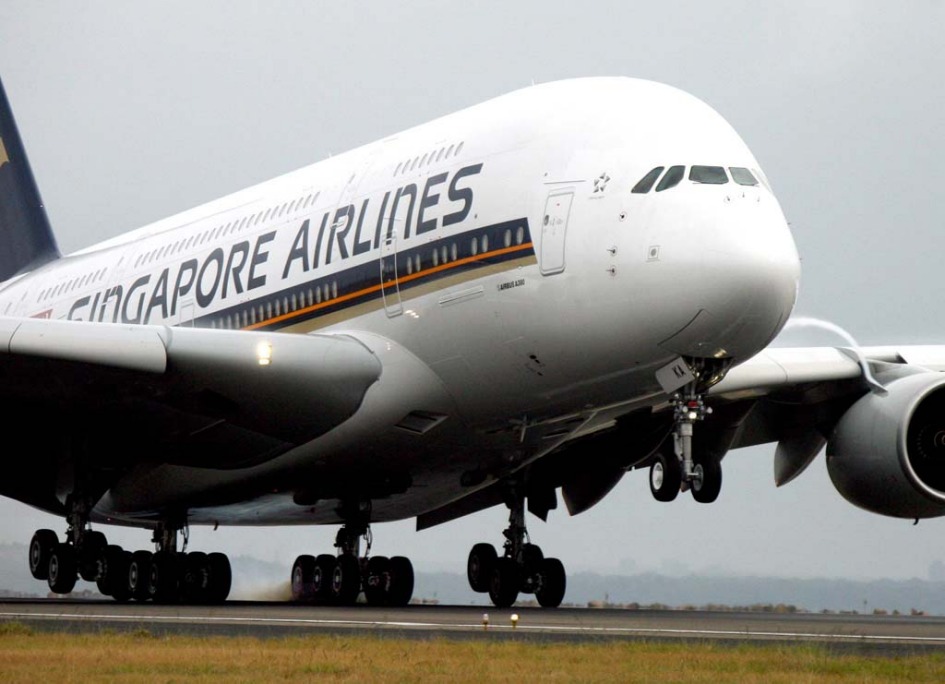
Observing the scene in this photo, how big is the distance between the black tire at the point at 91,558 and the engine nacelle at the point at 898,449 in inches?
399

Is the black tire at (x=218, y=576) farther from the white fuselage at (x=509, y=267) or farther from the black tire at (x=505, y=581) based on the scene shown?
the black tire at (x=505, y=581)

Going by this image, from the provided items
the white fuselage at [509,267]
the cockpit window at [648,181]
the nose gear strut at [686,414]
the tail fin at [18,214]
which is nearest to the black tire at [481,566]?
the white fuselage at [509,267]

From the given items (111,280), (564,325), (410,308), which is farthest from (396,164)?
(111,280)

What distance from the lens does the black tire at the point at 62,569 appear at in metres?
22.9

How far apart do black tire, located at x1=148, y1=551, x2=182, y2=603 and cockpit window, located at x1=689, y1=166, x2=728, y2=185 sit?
1022cm

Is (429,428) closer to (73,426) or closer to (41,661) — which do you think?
(73,426)

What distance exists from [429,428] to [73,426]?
476 centimetres

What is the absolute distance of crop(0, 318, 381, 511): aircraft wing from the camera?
18.5m

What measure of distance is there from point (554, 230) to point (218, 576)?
9.04 meters

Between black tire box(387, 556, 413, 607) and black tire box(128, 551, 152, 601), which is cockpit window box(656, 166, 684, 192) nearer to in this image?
black tire box(387, 556, 413, 607)

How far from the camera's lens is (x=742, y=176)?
17.1 metres

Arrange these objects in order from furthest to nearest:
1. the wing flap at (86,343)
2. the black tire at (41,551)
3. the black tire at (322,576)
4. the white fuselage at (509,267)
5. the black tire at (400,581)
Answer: the black tire at (322,576), the black tire at (400,581), the black tire at (41,551), the wing flap at (86,343), the white fuselage at (509,267)

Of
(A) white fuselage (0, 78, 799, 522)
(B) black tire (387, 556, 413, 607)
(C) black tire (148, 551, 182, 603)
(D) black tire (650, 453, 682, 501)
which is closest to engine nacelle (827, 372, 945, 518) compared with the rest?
(D) black tire (650, 453, 682, 501)

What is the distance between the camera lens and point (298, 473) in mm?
21188
